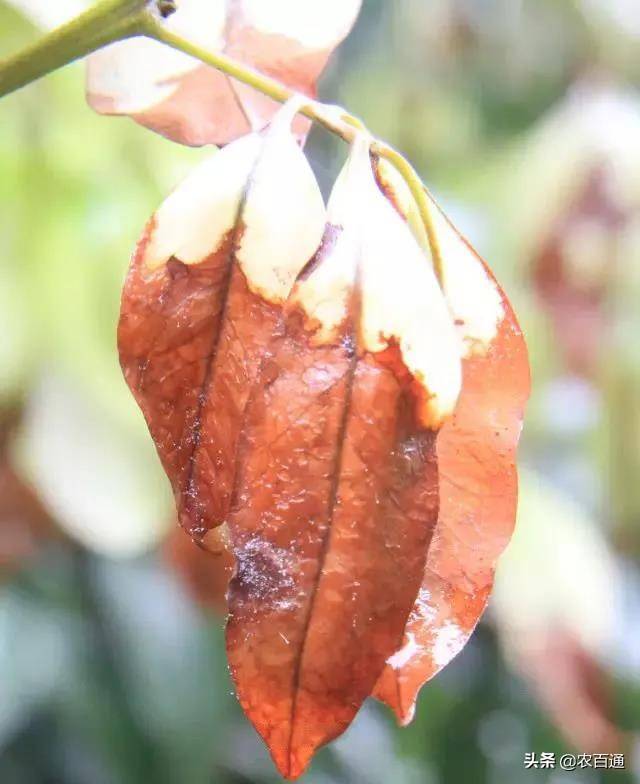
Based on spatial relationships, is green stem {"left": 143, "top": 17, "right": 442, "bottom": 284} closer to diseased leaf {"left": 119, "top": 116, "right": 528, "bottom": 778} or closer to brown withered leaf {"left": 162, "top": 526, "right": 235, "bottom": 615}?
diseased leaf {"left": 119, "top": 116, "right": 528, "bottom": 778}

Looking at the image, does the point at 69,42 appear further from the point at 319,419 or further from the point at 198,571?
the point at 198,571

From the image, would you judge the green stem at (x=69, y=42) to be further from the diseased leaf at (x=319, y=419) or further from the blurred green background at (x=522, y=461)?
the blurred green background at (x=522, y=461)

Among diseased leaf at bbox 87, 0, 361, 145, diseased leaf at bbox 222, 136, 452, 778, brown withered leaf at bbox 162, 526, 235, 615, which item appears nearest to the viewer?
diseased leaf at bbox 222, 136, 452, 778

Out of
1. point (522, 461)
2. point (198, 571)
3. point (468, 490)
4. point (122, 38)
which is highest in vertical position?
point (122, 38)

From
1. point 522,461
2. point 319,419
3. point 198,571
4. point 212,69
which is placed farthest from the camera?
point 522,461

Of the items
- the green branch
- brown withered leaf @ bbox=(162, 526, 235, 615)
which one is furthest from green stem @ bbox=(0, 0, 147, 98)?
brown withered leaf @ bbox=(162, 526, 235, 615)

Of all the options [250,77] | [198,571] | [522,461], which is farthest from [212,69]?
[522,461]
